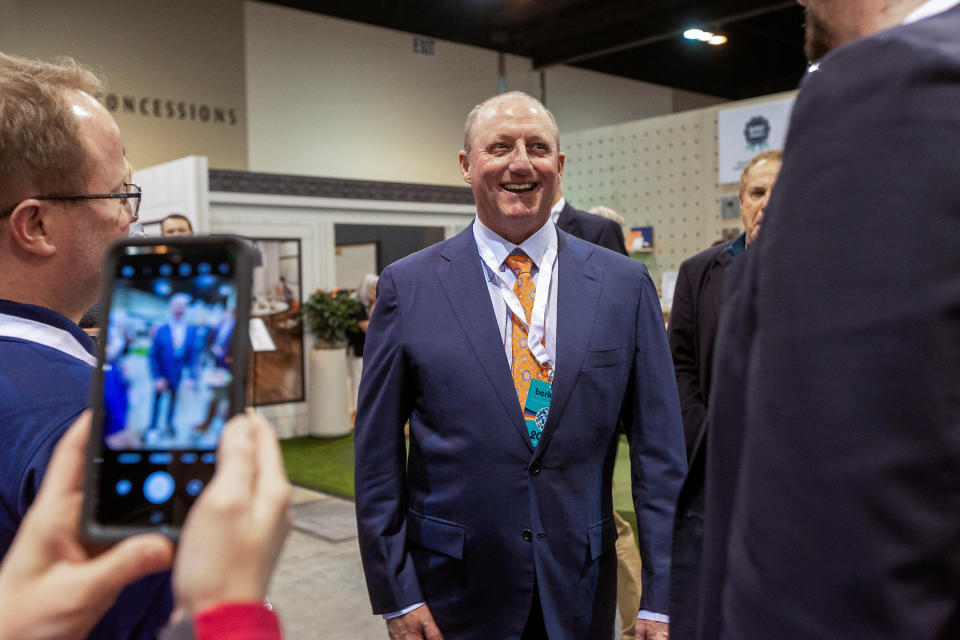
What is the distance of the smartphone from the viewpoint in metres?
0.68

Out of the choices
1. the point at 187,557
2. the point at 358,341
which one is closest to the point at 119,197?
the point at 187,557

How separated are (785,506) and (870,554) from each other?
72mm

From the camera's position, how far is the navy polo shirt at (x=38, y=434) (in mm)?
952

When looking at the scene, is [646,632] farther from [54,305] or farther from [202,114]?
[202,114]

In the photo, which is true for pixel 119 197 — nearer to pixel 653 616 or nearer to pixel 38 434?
pixel 38 434

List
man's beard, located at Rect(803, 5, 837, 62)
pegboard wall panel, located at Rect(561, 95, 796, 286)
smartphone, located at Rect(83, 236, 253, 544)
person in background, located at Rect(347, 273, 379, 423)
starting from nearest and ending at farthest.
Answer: smartphone, located at Rect(83, 236, 253, 544)
man's beard, located at Rect(803, 5, 837, 62)
person in background, located at Rect(347, 273, 379, 423)
pegboard wall panel, located at Rect(561, 95, 796, 286)

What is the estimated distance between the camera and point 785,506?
2.16ft

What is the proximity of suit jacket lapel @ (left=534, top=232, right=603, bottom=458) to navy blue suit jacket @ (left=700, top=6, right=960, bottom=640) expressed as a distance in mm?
1153

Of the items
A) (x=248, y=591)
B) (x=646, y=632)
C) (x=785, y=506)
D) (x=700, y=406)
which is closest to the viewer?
(x=248, y=591)

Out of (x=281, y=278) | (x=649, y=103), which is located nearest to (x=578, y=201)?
(x=281, y=278)

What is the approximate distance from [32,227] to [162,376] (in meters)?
0.54

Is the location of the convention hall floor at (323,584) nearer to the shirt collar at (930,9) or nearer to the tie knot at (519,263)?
the tie knot at (519,263)

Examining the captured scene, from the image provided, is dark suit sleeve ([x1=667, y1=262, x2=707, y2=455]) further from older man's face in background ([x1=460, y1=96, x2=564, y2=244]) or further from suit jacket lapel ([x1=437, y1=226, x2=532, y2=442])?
suit jacket lapel ([x1=437, y1=226, x2=532, y2=442])

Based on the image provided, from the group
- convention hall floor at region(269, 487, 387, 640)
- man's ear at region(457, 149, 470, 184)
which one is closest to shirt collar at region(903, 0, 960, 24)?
man's ear at region(457, 149, 470, 184)
